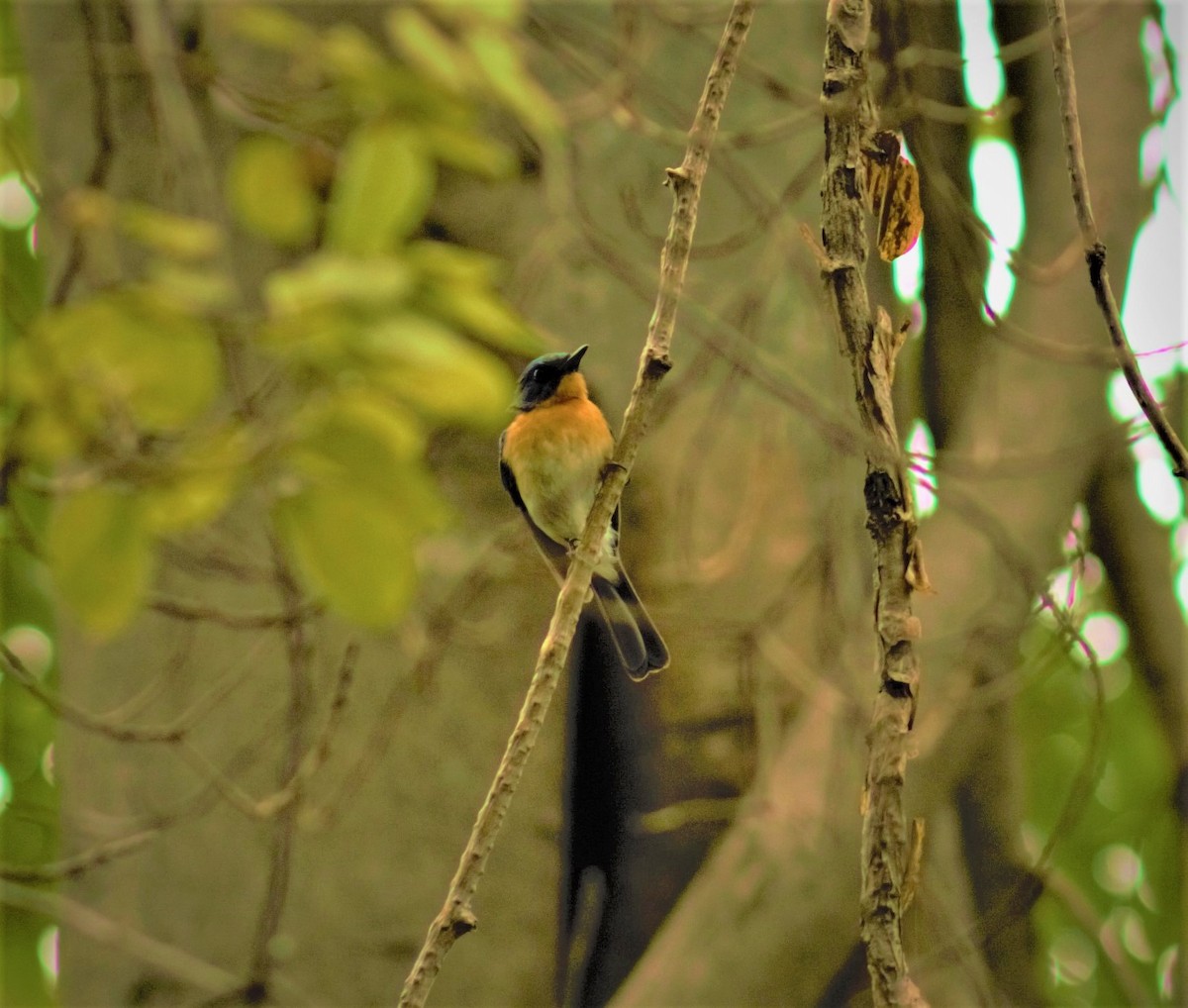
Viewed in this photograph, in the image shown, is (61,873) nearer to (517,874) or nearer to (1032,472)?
(517,874)

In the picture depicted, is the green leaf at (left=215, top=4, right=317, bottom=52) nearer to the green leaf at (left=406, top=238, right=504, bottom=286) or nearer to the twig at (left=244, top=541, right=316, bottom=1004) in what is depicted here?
the green leaf at (left=406, top=238, right=504, bottom=286)

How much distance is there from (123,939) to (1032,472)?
93.7 inches

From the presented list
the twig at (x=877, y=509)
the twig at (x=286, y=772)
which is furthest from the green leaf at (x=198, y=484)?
the twig at (x=286, y=772)

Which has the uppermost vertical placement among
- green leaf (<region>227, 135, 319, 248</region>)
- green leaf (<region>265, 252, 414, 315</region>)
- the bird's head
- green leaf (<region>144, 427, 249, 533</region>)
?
the bird's head

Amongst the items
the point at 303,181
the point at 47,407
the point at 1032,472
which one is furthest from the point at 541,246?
the point at 47,407

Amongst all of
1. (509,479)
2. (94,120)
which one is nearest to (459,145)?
(509,479)

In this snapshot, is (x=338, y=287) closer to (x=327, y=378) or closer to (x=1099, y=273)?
(x=327, y=378)

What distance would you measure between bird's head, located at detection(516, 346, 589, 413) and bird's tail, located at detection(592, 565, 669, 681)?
49cm

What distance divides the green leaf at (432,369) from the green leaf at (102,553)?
7.1 inches

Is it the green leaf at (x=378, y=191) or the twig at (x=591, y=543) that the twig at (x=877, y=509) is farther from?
the green leaf at (x=378, y=191)

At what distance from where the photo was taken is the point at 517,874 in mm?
2760

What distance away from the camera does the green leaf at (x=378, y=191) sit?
25.3 inches

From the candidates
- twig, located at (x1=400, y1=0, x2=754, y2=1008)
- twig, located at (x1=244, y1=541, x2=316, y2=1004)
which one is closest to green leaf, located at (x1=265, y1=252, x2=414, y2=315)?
twig, located at (x1=400, y1=0, x2=754, y2=1008)

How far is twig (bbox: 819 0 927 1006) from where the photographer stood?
118 cm
